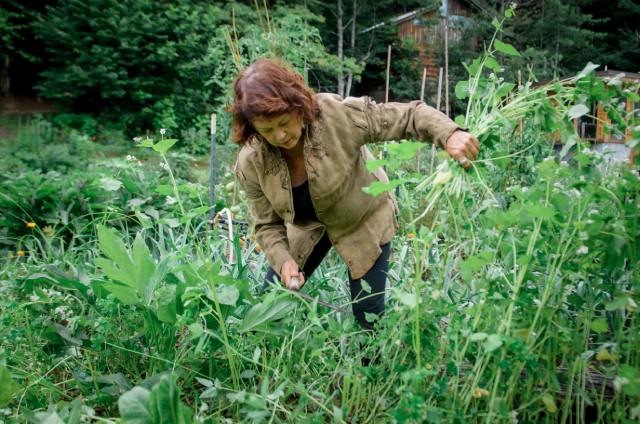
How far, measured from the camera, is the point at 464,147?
1.27 meters

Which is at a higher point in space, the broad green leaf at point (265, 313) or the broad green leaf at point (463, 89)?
the broad green leaf at point (463, 89)

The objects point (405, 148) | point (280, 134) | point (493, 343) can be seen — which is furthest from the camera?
point (280, 134)

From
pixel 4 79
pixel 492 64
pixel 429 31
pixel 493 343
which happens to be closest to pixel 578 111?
pixel 492 64

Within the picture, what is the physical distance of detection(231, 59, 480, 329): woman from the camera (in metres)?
1.59

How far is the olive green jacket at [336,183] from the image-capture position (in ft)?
5.70

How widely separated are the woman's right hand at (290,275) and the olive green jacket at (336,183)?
5cm

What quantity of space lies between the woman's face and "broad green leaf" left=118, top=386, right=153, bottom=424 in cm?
83

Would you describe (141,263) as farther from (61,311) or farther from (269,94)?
(269,94)

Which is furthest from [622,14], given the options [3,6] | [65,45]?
[3,6]

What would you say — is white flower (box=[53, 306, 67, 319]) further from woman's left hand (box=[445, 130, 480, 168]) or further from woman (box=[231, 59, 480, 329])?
woman's left hand (box=[445, 130, 480, 168])

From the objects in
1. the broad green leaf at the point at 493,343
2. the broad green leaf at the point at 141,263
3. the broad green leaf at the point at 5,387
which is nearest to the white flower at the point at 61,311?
the broad green leaf at the point at 5,387

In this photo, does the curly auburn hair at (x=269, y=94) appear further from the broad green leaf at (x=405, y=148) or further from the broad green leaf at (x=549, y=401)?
the broad green leaf at (x=549, y=401)

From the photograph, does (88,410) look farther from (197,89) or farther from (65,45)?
(65,45)

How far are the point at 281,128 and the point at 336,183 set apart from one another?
29 cm
